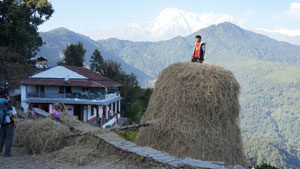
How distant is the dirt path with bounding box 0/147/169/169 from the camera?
5.55m

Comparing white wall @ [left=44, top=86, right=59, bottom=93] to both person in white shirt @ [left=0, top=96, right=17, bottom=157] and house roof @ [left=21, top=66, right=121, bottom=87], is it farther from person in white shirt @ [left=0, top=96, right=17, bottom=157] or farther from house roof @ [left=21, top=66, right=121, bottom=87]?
person in white shirt @ [left=0, top=96, right=17, bottom=157]

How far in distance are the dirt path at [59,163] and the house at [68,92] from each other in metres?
23.5

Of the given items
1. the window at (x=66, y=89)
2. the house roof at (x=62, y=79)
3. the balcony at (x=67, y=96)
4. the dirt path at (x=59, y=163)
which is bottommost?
the dirt path at (x=59, y=163)

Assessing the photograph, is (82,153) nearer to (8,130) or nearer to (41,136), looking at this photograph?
(41,136)

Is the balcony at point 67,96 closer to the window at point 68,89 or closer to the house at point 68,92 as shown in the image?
the house at point 68,92

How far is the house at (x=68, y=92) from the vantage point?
3069cm

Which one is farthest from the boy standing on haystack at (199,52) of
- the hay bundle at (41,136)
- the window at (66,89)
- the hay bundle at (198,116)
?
the window at (66,89)

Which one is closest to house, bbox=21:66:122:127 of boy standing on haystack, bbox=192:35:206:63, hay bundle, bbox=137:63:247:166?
boy standing on haystack, bbox=192:35:206:63

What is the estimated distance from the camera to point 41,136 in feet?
24.2

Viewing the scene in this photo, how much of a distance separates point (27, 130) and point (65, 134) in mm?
1083

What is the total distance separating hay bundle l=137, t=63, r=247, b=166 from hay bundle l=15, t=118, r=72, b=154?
2.30 m

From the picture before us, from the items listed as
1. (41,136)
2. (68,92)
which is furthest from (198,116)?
(68,92)

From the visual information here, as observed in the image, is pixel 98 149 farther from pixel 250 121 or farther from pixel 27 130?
pixel 250 121

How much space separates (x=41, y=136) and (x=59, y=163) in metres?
1.54
